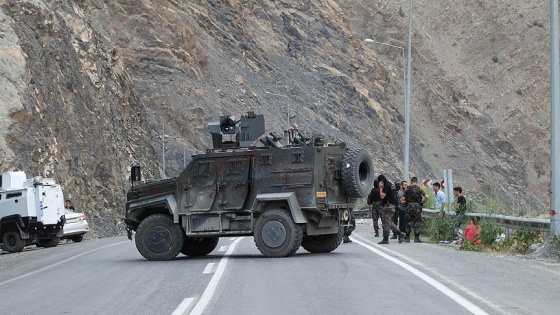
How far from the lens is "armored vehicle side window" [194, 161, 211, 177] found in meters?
21.8

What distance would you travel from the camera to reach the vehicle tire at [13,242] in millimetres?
33812

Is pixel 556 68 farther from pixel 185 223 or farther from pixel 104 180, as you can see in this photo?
pixel 104 180

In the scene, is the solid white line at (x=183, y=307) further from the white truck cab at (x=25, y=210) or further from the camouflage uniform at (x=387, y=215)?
the white truck cab at (x=25, y=210)

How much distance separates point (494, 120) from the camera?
99875mm

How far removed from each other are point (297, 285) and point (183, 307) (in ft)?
8.79

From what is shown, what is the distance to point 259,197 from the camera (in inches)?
831

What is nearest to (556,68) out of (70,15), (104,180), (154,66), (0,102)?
(0,102)

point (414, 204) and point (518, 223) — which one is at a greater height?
point (414, 204)

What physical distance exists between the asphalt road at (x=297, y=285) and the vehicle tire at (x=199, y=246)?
0.42 m

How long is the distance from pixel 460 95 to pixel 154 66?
35.6m

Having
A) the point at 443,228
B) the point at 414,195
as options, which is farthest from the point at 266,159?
the point at 443,228

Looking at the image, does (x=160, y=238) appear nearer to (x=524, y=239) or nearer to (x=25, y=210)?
(x=524, y=239)

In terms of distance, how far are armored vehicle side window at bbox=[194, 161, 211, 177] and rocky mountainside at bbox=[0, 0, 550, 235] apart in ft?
72.4

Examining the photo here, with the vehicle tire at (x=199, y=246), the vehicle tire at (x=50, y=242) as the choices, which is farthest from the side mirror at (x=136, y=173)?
the vehicle tire at (x=50, y=242)
